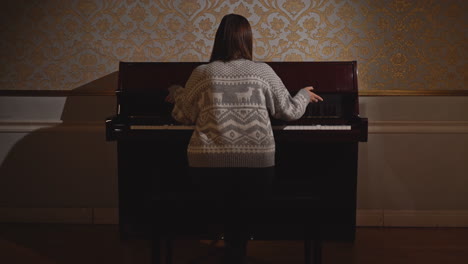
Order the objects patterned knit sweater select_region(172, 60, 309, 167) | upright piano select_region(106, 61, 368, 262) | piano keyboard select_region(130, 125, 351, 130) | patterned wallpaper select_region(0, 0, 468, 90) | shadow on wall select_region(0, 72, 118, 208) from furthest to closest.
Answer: shadow on wall select_region(0, 72, 118, 208)
patterned wallpaper select_region(0, 0, 468, 90)
upright piano select_region(106, 61, 368, 262)
piano keyboard select_region(130, 125, 351, 130)
patterned knit sweater select_region(172, 60, 309, 167)

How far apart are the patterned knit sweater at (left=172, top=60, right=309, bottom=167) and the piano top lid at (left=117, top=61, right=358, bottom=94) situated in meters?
0.75

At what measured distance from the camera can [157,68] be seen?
2648 mm

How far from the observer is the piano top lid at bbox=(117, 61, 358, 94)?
2.56 meters

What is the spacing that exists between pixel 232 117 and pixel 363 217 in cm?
166

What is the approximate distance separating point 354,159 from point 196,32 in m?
1.30

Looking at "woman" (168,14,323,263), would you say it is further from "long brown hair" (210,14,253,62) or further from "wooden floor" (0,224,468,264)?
"wooden floor" (0,224,468,264)

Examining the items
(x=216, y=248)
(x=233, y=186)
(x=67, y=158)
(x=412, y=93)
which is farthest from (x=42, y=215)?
(x=412, y=93)

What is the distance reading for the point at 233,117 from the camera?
1.80 metres

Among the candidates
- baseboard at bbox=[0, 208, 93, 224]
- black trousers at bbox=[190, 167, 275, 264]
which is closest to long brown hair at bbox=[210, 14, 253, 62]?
black trousers at bbox=[190, 167, 275, 264]

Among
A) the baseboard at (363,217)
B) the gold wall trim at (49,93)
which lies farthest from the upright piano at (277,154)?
the gold wall trim at (49,93)

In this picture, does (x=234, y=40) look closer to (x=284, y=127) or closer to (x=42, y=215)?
(x=284, y=127)

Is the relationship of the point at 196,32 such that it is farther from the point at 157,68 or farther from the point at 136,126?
the point at 136,126

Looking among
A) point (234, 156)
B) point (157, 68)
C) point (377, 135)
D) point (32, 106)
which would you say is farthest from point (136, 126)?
point (377, 135)

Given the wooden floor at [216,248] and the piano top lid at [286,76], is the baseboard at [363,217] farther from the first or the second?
the piano top lid at [286,76]
